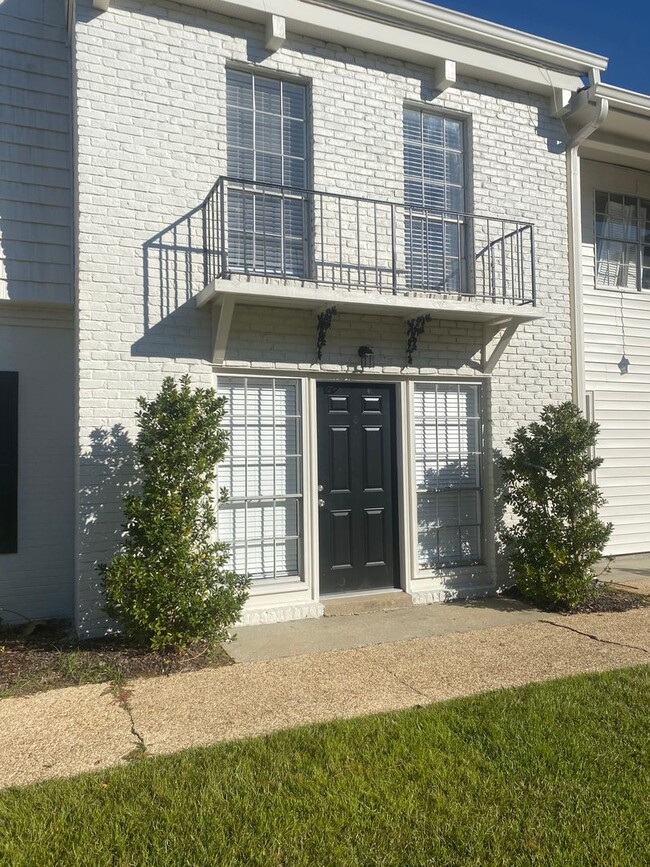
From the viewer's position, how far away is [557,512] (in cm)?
662

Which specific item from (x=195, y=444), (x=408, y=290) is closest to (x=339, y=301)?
(x=408, y=290)

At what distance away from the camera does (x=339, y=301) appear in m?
6.03

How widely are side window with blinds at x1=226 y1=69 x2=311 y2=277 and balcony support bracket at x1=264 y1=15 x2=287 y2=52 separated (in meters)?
0.33

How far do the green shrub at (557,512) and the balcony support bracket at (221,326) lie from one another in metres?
3.14

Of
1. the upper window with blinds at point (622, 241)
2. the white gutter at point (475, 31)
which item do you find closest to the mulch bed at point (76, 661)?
the white gutter at point (475, 31)

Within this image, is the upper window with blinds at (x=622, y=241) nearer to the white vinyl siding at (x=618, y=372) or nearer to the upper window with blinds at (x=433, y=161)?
the white vinyl siding at (x=618, y=372)

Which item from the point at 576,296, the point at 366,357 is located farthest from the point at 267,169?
the point at 576,296

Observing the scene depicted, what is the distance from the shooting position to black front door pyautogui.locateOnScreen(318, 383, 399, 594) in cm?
660

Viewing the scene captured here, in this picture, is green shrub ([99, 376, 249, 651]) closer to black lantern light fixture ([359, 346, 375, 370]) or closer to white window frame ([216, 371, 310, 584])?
white window frame ([216, 371, 310, 584])

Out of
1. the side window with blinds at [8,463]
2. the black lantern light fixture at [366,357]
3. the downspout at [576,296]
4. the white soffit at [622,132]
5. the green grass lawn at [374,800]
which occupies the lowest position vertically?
the green grass lawn at [374,800]

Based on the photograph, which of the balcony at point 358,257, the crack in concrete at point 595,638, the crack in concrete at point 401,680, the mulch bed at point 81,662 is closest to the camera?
the crack in concrete at point 401,680

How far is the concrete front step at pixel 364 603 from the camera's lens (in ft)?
21.0

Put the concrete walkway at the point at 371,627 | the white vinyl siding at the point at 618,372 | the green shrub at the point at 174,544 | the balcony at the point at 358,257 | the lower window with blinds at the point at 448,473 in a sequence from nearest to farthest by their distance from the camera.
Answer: the green shrub at the point at 174,544, the concrete walkway at the point at 371,627, the balcony at the point at 358,257, the lower window with blinds at the point at 448,473, the white vinyl siding at the point at 618,372

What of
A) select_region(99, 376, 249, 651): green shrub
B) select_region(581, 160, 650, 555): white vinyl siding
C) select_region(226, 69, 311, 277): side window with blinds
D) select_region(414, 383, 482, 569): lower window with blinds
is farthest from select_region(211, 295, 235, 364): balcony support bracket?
select_region(581, 160, 650, 555): white vinyl siding
